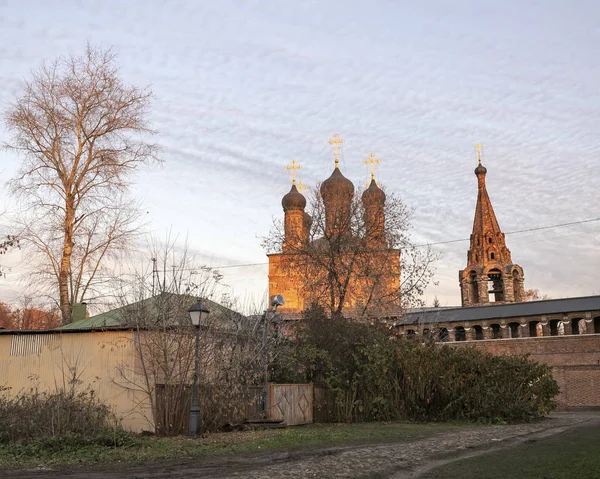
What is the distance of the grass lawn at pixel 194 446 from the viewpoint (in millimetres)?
11828

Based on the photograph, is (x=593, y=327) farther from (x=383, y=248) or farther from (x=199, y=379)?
(x=199, y=379)

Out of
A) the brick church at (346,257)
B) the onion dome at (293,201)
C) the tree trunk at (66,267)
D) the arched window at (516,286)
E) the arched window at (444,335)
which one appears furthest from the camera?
the arched window at (516,286)

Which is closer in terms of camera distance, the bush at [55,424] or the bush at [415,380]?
the bush at [55,424]

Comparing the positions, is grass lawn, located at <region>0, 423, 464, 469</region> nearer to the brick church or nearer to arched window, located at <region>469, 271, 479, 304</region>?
the brick church

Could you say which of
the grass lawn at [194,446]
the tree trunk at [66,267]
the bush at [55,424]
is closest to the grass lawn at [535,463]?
the grass lawn at [194,446]

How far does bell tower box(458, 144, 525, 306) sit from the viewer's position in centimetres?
5778

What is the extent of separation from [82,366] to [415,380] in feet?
33.9

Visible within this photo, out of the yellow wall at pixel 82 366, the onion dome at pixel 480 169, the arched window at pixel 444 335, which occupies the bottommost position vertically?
the yellow wall at pixel 82 366

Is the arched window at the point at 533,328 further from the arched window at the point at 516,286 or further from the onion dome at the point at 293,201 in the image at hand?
the onion dome at the point at 293,201

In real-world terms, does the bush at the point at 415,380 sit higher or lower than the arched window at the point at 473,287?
lower

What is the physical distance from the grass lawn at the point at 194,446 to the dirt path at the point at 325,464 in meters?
0.79

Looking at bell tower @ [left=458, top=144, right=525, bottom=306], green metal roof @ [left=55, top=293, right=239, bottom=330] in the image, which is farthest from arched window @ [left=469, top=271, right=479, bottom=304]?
green metal roof @ [left=55, top=293, right=239, bottom=330]

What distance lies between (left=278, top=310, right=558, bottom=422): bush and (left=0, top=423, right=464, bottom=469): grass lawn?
324 centimetres

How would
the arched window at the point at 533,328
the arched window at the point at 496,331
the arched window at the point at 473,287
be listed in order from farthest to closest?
the arched window at the point at 473,287 < the arched window at the point at 496,331 < the arched window at the point at 533,328
